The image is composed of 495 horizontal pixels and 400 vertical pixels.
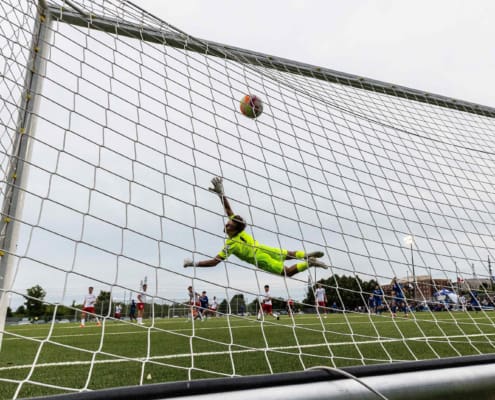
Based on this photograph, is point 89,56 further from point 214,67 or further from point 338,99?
point 338,99

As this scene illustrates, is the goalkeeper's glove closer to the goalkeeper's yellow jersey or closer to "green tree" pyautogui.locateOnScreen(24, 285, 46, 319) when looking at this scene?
the goalkeeper's yellow jersey

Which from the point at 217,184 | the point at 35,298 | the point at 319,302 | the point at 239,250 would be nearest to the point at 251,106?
the point at 217,184

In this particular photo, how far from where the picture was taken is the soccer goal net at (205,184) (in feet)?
6.51

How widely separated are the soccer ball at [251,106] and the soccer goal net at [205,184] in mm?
57

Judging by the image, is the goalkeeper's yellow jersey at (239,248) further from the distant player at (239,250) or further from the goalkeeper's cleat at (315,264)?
the goalkeeper's cleat at (315,264)

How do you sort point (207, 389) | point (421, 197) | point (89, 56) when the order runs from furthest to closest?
point (421, 197)
point (89, 56)
point (207, 389)

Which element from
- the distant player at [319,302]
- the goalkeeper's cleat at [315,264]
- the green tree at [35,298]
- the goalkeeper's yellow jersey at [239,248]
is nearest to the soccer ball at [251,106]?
the goalkeeper's yellow jersey at [239,248]

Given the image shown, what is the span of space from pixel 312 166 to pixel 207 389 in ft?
9.42

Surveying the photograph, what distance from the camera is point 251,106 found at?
3.51 metres

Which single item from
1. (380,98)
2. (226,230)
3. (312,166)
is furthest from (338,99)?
(226,230)

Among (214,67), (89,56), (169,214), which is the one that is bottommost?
(169,214)

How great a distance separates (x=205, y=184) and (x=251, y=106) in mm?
1178

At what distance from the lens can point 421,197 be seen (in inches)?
156

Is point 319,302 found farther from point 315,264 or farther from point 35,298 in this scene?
point 35,298
